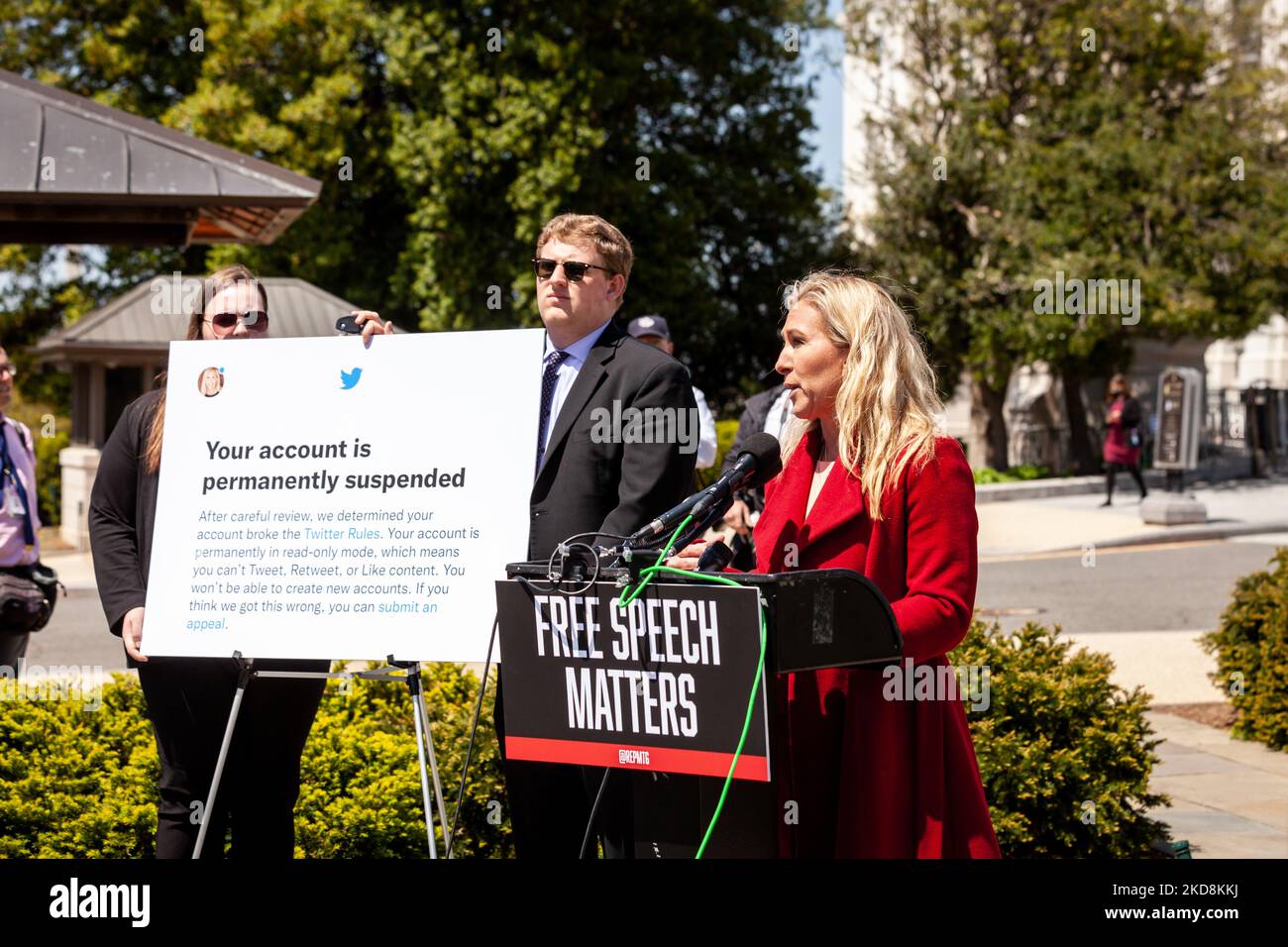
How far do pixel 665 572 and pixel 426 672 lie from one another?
3.78m

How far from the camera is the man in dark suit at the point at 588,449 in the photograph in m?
3.88

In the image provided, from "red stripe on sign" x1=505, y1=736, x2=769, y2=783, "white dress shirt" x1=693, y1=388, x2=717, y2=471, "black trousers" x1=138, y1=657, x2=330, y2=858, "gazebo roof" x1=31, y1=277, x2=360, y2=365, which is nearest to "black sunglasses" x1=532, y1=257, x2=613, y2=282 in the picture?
"black trousers" x1=138, y1=657, x2=330, y2=858

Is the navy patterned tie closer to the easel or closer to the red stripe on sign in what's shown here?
the easel

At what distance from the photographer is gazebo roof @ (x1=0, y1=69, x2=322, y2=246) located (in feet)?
18.6

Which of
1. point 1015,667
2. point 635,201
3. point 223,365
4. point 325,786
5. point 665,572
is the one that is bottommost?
point 325,786

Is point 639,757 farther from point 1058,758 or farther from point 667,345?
point 667,345

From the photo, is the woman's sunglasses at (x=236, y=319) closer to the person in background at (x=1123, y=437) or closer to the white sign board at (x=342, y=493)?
the white sign board at (x=342, y=493)

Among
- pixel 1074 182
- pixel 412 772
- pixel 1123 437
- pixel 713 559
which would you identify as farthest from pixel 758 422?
pixel 1074 182

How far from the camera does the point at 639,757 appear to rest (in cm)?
282

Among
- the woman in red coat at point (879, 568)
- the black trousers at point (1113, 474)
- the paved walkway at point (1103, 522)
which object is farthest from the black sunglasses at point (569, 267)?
the black trousers at point (1113, 474)

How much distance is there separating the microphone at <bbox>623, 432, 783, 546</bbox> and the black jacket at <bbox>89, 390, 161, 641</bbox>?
2.02 metres
